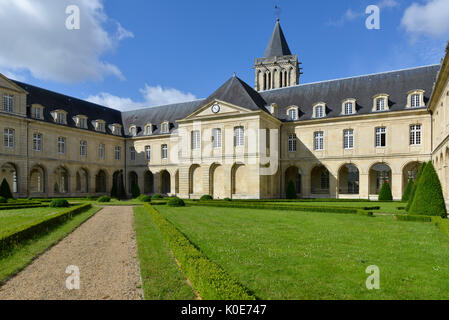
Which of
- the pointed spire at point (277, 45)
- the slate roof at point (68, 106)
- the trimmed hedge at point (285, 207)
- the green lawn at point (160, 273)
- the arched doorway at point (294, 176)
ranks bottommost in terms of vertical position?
the trimmed hedge at point (285, 207)

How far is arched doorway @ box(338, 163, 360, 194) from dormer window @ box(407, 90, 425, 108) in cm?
728

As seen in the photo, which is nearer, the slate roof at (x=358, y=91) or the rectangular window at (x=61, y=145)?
the slate roof at (x=358, y=91)

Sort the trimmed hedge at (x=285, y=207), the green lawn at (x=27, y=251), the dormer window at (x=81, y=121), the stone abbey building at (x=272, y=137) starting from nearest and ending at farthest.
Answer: the green lawn at (x=27, y=251)
the trimmed hedge at (x=285, y=207)
the stone abbey building at (x=272, y=137)
the dormer window at (x=81, y=121)

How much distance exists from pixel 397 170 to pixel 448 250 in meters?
21.2

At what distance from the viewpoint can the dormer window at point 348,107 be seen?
2789 centimetres

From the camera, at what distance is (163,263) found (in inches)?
239

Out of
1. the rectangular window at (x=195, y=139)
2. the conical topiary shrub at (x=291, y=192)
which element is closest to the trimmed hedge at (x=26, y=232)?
the rectangular window at (x=195, y=139)

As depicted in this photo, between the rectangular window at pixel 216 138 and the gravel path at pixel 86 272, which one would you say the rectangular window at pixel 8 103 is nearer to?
the rectangular window at pixel 216 138

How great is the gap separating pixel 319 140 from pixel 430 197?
1728 cm

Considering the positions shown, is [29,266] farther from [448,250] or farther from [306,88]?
[306,88]

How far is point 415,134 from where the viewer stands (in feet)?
84.4

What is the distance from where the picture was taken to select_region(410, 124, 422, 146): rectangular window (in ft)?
84.0

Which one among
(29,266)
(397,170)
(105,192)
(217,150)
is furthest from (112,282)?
(105,192)

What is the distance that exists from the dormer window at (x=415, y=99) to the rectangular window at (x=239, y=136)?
44.3 feet
